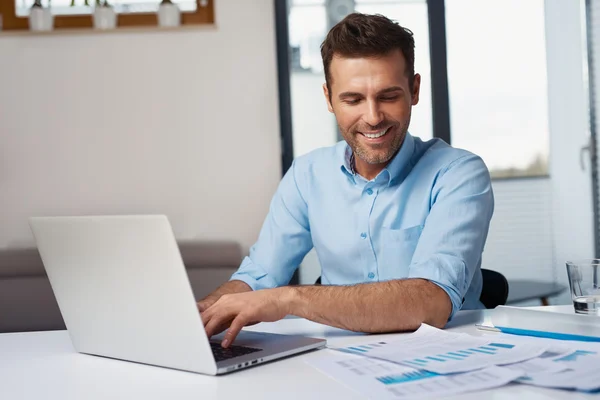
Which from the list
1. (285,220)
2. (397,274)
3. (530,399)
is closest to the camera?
(530,399)

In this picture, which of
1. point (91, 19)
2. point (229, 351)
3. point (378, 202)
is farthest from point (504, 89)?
point (229, 351)

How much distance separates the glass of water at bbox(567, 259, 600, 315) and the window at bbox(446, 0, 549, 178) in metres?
2.44

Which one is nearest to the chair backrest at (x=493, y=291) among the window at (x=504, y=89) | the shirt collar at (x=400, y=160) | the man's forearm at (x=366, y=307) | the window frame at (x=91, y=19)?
the shirt collar at (x=400, y=160)

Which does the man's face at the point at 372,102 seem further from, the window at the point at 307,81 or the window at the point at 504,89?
the window at the point at 504,89

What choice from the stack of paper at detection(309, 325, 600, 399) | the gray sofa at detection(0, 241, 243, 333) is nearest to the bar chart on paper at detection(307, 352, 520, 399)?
the stack of paper at detection(309, 325, 600, 399)

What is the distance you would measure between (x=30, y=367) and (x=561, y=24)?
3.50 m

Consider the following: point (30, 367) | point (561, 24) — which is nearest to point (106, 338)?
point (30, 367)

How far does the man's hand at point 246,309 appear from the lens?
4.18ft

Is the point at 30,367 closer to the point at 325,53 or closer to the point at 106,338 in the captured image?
the point at 106,338

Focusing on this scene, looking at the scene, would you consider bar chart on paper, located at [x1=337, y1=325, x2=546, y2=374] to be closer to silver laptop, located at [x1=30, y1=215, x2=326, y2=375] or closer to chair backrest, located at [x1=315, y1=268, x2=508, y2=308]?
silver laptop, located at [x1=30, y1=215, x2=326, y2=375]

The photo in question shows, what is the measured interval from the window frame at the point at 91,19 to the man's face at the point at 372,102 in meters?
1.75

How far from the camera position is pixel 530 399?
88 cm

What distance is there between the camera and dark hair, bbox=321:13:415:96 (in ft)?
5.77

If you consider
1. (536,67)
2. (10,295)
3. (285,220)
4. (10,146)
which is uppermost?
(536,67)
